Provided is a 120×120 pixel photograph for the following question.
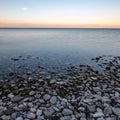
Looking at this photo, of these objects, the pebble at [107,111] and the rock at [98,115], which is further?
the pebble at [107,111]

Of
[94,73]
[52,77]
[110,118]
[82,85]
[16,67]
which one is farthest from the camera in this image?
[16,67]

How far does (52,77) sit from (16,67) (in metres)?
5.35

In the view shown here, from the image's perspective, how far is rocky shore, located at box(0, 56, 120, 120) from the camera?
946 cm

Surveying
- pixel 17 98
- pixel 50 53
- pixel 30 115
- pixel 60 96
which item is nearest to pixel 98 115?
pixel 60 96

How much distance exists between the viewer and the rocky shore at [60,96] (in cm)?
946

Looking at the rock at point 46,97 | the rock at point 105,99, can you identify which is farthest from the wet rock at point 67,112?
the rock at point 105,99

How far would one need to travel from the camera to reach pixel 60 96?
1167 cm

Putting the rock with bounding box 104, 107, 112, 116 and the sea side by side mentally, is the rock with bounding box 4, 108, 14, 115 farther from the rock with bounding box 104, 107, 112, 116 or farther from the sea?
the sea

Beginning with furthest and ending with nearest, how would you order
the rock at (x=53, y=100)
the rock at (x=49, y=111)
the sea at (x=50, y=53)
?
the sea at (x=50, y=53), the rock at (x=53, y=100), the rock at (x=49, y=111)

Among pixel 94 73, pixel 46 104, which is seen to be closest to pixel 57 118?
pixel 46 104

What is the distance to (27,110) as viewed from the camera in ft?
32.2

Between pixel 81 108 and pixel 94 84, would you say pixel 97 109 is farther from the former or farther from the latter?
pixel 94 84

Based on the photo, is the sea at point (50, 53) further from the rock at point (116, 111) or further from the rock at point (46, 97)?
the rock at point (116, 111)

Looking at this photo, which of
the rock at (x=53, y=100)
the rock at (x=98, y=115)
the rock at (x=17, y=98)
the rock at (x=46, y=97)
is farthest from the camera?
the rock at (x=46, y=97)
